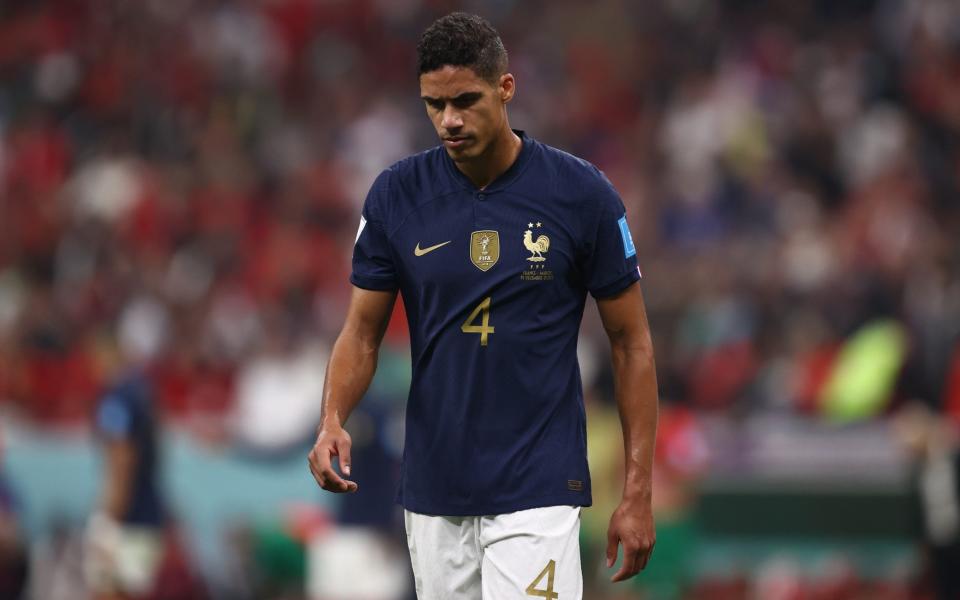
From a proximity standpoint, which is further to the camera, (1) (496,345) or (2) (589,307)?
(2) (589,307)

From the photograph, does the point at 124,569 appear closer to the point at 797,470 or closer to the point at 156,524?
the point at 156,524

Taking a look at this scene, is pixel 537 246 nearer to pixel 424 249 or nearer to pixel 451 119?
pixel 424 249

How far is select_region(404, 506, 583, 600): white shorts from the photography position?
4594 mm

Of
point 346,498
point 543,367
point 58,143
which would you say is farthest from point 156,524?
point 58,143

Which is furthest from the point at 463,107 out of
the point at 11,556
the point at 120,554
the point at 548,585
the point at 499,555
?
the point at 11,556

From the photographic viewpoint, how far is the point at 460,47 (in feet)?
15.1

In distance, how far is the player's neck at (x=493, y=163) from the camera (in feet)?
15.6

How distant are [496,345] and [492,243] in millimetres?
312

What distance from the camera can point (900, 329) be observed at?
35.0ft

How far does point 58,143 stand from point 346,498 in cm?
827

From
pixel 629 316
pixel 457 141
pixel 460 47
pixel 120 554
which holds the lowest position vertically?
pixel 120 554

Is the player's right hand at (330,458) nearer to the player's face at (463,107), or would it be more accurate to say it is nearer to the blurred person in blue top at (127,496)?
the player's face at (463,107)

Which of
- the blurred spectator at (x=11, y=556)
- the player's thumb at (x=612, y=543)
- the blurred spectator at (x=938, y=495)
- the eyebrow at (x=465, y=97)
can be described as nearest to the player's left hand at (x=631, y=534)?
the player's thumb at (x=612, y=543)

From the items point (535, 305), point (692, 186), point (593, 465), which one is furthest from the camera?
point (692, 186)
